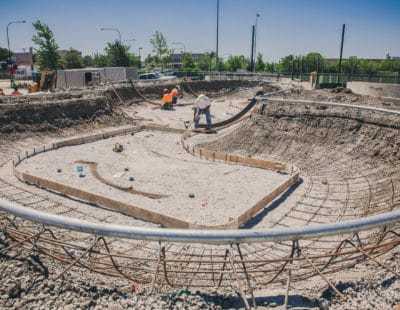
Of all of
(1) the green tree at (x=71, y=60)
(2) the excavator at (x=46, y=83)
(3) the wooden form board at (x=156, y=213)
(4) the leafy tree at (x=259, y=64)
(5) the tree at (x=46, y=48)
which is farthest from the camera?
(4) the leafy tree at (x=259, y=64)

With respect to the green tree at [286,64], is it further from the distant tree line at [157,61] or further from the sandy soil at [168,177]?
the sandy soil at [168,177]

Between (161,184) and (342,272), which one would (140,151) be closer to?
(161,184)

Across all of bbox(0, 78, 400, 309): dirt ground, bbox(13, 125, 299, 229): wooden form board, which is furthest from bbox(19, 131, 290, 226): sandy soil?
bbox(13, 125, 299, 229): wooden form board

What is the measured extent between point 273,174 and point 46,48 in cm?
3697

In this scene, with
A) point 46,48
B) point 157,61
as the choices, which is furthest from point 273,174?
point 157,61

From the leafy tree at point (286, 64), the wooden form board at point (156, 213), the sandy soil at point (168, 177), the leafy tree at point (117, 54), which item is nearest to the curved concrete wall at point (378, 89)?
the wooden form board at point (156, 213)

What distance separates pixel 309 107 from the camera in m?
15.5

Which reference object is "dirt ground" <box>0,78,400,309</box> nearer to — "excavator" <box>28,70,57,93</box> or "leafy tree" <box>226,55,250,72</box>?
"excavator" <box>28,70,57,93</box>

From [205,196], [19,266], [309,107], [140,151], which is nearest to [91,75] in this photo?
[140,151]

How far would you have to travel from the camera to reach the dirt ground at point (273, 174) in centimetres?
444

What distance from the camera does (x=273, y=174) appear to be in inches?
443

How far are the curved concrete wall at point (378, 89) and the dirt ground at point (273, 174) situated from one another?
8683mm

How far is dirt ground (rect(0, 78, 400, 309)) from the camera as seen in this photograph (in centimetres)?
444

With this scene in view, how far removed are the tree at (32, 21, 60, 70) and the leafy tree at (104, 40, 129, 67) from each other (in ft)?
24.0
